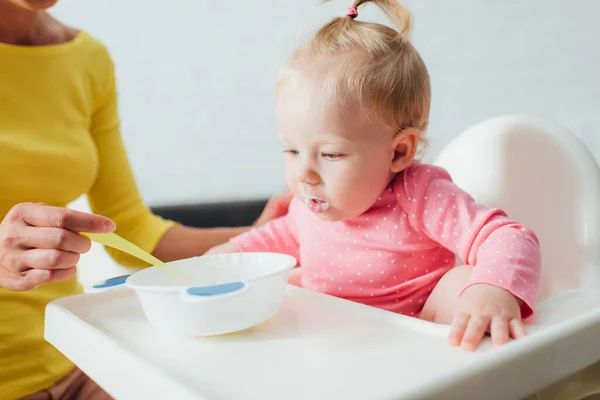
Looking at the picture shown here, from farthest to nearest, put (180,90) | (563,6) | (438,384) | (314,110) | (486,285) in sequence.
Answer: (180,90)
(563,6)
(314,110)
(486,285)
(438,384)

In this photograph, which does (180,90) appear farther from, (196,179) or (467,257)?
(467,257)

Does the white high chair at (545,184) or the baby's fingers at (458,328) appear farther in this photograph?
the white high chair at (545,184)

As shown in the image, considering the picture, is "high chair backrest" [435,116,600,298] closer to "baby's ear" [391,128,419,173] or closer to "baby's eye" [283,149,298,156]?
"baby's ear" [391,128,419,173]

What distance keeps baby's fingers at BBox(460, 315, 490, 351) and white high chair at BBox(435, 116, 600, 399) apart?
0.80ft

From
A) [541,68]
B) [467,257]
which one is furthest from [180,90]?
[467,257]

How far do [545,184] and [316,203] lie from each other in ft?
1.19

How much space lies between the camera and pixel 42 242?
592 mm

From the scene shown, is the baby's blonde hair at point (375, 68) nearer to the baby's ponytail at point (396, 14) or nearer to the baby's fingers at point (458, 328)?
the baby's ponytail at point (396, 14)

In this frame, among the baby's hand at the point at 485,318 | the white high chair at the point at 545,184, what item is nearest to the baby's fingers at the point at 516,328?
the baby's hand at the point at 485,318

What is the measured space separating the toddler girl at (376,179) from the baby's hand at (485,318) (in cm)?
7

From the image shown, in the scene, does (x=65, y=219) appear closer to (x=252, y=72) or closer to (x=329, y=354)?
(x=329, y=354)

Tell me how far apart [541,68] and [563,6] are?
5.2 inches

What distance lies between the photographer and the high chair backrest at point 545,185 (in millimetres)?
810

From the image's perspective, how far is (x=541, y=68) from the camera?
4.49ft
